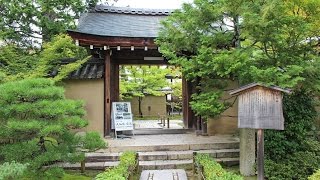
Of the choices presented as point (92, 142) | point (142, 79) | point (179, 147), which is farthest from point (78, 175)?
point (142, 79)

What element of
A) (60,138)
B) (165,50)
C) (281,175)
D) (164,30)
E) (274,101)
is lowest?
(281,175)

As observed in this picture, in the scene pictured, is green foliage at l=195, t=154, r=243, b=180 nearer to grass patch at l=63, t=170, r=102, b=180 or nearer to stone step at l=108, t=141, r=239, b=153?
stone step at l=108, t=141, r=239, b=153

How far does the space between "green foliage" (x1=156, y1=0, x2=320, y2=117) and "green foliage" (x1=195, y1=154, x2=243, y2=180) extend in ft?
3.13

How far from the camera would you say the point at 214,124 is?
33.4 ft

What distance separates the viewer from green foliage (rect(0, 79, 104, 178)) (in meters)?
5.09

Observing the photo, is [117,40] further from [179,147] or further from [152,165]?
[152,165]

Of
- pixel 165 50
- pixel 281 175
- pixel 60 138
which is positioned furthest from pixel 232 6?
pixel 60 138

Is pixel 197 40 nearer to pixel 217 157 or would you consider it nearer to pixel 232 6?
pixel 232 6

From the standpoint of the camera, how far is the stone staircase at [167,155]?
7609 mm

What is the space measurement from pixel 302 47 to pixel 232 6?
1774 millimetres

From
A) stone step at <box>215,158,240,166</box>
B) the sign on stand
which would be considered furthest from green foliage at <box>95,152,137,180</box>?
the sign on stand

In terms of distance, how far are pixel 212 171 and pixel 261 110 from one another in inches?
51.1

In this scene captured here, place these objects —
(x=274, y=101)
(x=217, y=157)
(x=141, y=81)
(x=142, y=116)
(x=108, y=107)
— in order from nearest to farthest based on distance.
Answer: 1. (x=274, y=101)
2. (x=217, y=157)
3. (x=108, y=107)
4. (x=141, y=81)
5. (x=142, y=116)

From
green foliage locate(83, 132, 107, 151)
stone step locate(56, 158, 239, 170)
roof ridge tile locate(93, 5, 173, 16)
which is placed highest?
roof ridge tile locate(93, 5, 173, 16)
